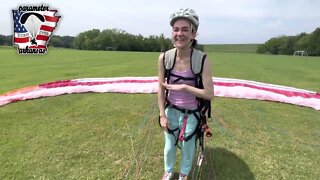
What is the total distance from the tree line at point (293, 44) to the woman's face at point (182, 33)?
128563 mm

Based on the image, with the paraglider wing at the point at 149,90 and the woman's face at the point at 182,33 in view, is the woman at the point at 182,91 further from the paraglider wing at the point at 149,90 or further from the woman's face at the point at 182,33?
the paraglider wing at the point at 149,90

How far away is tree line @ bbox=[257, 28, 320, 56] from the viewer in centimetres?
11956

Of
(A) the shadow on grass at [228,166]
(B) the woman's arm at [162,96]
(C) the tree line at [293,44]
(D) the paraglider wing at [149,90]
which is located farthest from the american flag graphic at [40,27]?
(C) the tree line at [293,44]

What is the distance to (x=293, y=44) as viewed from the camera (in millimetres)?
134000

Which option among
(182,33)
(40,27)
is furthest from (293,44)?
(182,33)

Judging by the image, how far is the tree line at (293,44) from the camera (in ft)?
392

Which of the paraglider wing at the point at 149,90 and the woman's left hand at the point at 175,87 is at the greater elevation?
the woman's left hand at the point at 175,87

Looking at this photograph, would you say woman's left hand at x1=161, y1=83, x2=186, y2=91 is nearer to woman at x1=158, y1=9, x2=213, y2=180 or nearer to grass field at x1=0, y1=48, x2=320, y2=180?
woman at x1=158, y1=9, x2=213, y2=180

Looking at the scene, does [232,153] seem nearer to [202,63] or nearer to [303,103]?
[202,63]

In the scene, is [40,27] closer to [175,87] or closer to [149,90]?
[149,90]

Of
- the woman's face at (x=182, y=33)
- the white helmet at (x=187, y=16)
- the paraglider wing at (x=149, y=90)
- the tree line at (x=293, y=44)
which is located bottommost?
the paraglider wing at (x=149, y=90)

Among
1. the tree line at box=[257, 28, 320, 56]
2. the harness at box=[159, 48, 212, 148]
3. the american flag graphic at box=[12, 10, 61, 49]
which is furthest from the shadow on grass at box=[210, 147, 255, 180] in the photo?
the tree line at box=[257, 28, 320, 56]

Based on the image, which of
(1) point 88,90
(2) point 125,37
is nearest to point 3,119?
(1) point 88,90

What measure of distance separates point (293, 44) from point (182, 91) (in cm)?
14496
